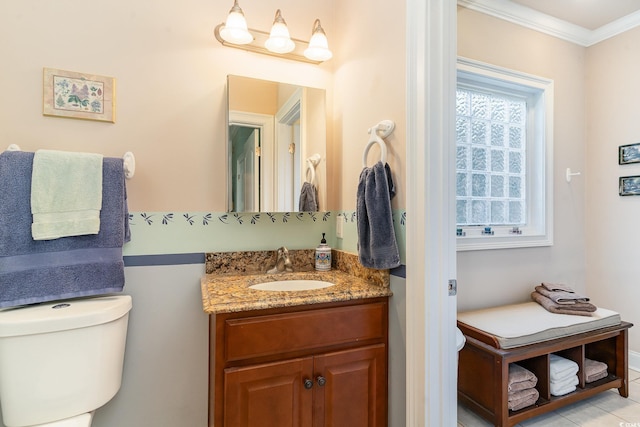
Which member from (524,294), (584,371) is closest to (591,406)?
(584,371)

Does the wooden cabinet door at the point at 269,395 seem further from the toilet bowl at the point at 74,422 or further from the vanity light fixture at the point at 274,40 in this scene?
the vanity light fixture at the point at 274,40

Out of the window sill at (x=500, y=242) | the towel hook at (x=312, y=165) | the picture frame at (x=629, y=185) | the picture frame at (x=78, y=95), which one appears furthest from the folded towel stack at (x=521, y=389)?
the picture frame at (x=78, y=95)

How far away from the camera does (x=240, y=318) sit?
3.49ft

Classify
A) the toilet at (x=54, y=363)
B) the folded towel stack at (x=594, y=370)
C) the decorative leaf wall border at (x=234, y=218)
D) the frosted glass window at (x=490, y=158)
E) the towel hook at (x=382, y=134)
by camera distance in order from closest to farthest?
the toilet at (x=54, y=363), the towel hook at (x=382, y=134), the decorative leaf wall border at (x=234, y=218), the folded towel stack at (x=594, y=370), the frosted glass window at (x=490, y=158)

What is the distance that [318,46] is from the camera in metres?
1.67

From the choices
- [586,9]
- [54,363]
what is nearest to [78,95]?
[54,363]

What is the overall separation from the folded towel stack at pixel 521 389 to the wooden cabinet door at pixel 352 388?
0.81m

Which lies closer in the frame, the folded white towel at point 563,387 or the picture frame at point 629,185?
the folded white towel at point 563,387

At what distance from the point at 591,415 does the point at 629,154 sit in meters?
1.84

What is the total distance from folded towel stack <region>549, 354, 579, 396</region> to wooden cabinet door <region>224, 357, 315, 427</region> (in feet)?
4.72

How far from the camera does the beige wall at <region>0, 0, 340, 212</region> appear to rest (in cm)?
129

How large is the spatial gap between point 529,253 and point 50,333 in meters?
2.77

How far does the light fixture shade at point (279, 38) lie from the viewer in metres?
1.58

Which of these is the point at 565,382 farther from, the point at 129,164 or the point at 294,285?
the point at 129,164
